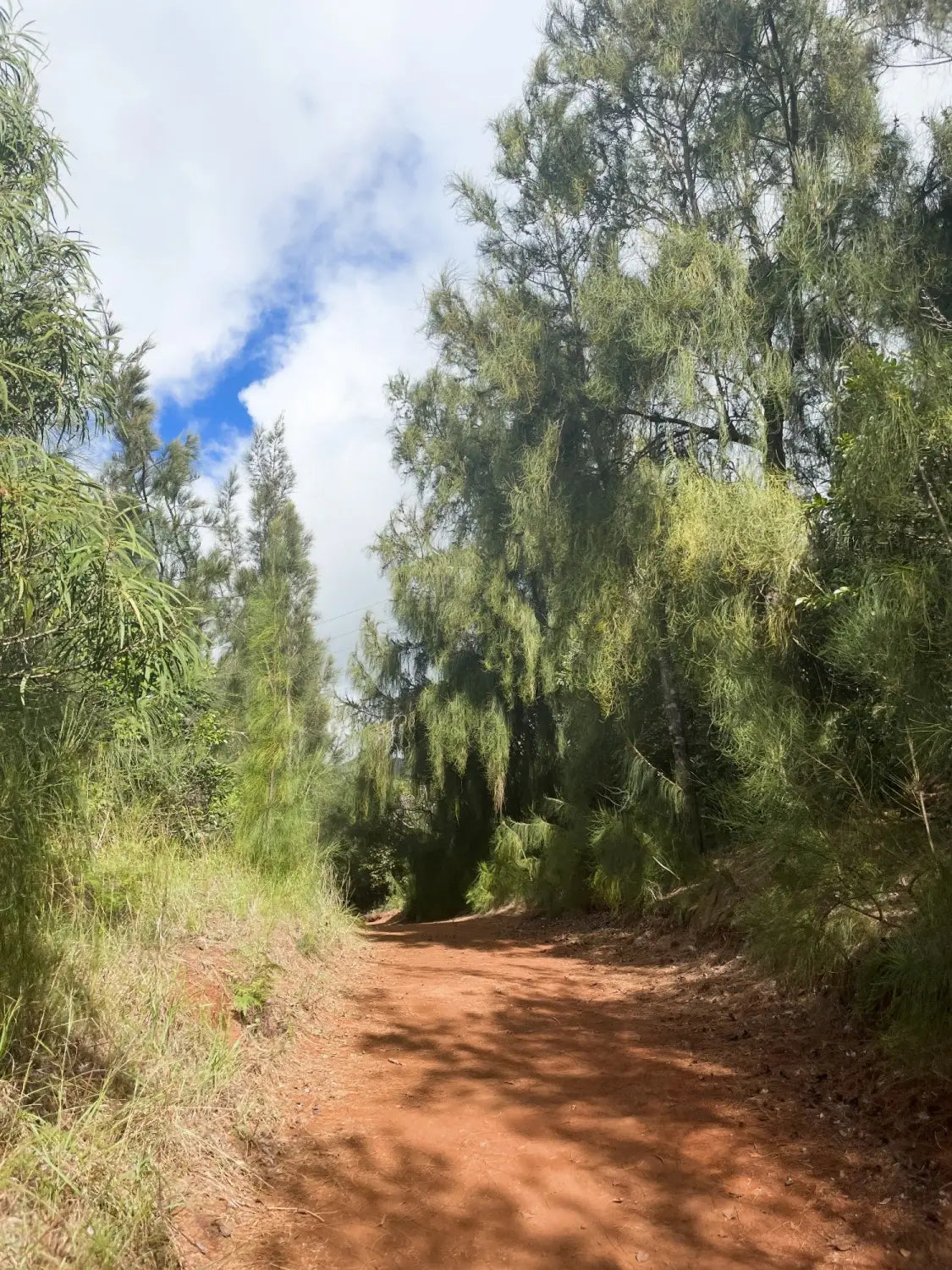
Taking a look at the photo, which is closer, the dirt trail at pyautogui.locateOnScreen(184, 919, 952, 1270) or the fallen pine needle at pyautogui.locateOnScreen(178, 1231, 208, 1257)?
the fallen pine needle at pyautogui.locateOnScreen(178, 1231, 208, 1257)

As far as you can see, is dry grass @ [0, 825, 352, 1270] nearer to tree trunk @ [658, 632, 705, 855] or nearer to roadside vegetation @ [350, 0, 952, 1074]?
roadside vegetation @ [350, 0, 952, 1074]

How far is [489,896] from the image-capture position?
16.0 metres

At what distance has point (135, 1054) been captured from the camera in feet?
12.3

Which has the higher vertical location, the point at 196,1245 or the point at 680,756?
the point at 680,756

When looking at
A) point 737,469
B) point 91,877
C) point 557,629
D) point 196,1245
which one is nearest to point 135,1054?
point 196,1245

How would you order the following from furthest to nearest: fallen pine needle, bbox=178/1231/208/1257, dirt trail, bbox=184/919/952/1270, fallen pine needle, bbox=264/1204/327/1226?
fallen pine needle, bbox=264/1204/327/1226 → dirt trail, bbox=184/919/952/1270 → fallen pine needle, bbox=178/1231/208/1257

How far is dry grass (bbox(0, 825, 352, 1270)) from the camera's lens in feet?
9.23

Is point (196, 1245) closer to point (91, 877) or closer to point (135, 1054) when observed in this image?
point (135, 1054)

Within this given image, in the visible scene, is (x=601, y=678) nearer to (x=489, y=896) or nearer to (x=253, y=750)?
(x=253, y=750)

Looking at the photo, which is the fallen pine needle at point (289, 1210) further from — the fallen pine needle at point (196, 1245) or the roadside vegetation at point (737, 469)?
the roadside vegetation at point (737, 469)

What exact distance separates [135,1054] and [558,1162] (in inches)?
72.0

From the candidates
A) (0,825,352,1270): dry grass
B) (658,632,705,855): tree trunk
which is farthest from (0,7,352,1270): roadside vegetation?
(658,632,705,855): tree trunk

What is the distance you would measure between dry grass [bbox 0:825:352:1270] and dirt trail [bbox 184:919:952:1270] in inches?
11.9

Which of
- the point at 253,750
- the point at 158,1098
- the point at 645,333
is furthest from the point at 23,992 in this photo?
the point at 645,333
